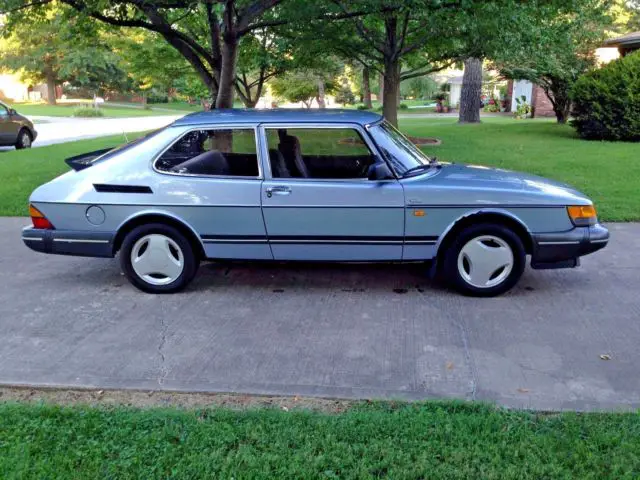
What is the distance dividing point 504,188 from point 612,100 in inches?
A: 503

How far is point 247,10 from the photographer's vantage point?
32.5ft

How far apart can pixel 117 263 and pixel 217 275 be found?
3.93ft

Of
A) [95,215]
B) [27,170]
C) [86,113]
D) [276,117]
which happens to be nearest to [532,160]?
[276,117]

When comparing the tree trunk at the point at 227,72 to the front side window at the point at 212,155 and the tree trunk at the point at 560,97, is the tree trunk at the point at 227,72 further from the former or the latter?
the tree trunk at the point at 560,97

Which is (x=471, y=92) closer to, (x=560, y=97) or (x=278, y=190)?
(x=560, y=97)

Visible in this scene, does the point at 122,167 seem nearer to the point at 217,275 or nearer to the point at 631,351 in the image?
the point at 217,275

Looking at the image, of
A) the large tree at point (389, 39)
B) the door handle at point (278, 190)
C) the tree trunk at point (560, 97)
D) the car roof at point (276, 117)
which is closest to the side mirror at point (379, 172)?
the car roof at point (276, 117)

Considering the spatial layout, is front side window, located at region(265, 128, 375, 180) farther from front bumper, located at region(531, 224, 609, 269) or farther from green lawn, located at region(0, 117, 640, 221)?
green lawn, located at region(0, 117, 640, 221)

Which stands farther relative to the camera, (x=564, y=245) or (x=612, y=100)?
(x=612, y=100)

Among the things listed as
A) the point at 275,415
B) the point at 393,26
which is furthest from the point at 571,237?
the point at 393,26

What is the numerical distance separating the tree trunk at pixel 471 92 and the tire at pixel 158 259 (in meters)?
21.0

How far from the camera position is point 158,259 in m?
5.43

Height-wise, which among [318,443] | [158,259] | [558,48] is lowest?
[318,443]

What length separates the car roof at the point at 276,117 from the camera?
17.9 ft
